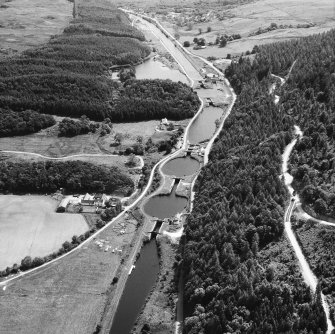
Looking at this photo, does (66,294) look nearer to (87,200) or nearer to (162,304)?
(162,304)

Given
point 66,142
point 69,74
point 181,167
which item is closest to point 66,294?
point 181,167

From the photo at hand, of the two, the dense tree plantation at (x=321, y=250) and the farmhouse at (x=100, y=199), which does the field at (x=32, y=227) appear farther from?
the dense tree plantation at (x=321, y=250)

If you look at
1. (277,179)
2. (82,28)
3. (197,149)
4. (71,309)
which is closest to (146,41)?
(82,28)

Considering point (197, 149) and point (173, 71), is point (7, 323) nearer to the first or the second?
point (197, 149)

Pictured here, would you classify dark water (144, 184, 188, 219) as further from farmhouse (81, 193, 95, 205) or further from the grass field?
the grass field

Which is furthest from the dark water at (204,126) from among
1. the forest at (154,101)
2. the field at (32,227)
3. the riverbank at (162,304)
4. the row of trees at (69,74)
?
the riverbank at (162,304)

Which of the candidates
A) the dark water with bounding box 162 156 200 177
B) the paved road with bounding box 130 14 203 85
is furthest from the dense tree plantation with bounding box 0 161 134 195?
the paved road with bounding box 130 14 203 85
